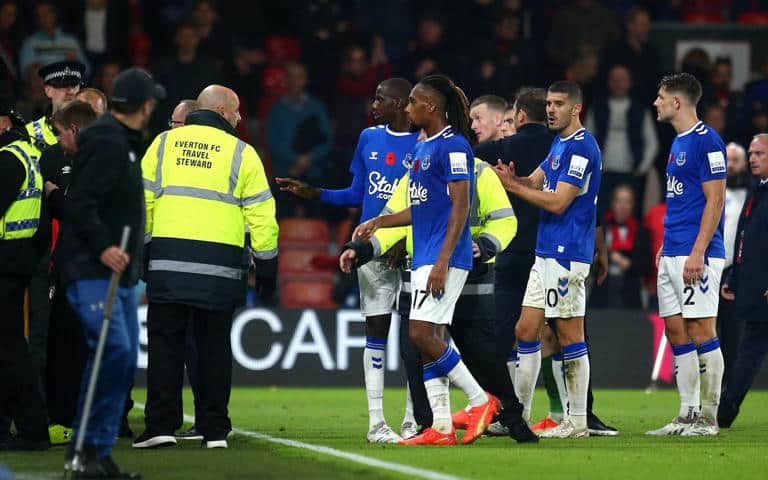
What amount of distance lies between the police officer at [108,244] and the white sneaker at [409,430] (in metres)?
2.80

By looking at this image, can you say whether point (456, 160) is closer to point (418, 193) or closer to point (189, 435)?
point (418, 193)

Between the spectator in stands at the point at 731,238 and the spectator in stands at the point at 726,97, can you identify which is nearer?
the spectator in stands at the point at 731,238

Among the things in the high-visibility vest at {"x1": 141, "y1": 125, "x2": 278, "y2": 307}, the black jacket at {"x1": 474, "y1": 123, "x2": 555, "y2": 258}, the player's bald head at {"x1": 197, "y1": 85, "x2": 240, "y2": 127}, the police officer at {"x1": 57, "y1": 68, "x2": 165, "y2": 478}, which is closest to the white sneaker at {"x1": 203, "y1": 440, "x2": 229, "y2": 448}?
the high-visibility vest at {"x1": 141, "y1": 125, "x2": 278, "y2": 307}

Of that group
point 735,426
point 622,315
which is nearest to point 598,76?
point 622,315

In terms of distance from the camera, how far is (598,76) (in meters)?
19.8

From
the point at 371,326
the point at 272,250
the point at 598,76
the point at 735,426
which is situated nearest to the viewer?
the point at 272,250

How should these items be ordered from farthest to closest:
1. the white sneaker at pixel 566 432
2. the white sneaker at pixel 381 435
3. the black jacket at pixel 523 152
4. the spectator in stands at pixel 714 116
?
the spectator in stands at pixel 714 116 < the black jacket at pixel 523 152 < the white sneaker at pixel 566 432 < the white sneaker at pixel 381 435

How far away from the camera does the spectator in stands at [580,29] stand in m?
20.9

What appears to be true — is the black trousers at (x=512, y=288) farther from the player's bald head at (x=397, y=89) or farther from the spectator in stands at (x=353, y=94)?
the spectator in stands at (x=353, y=94)

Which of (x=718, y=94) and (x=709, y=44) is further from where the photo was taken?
(x=709, y=44)

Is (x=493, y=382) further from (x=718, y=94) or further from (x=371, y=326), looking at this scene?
(x=718, y=94)

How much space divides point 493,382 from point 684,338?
1963 millimetres

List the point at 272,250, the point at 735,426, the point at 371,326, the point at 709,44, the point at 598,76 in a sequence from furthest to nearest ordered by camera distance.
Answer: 1. the point at 709,44
2. the point at 598,76
3. the point at 735,426
4. the point at 371,326
5. the point at 272,250

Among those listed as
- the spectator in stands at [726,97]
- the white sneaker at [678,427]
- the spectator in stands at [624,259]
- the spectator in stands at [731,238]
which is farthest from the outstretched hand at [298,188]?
the spectator in stands at [726,97]
